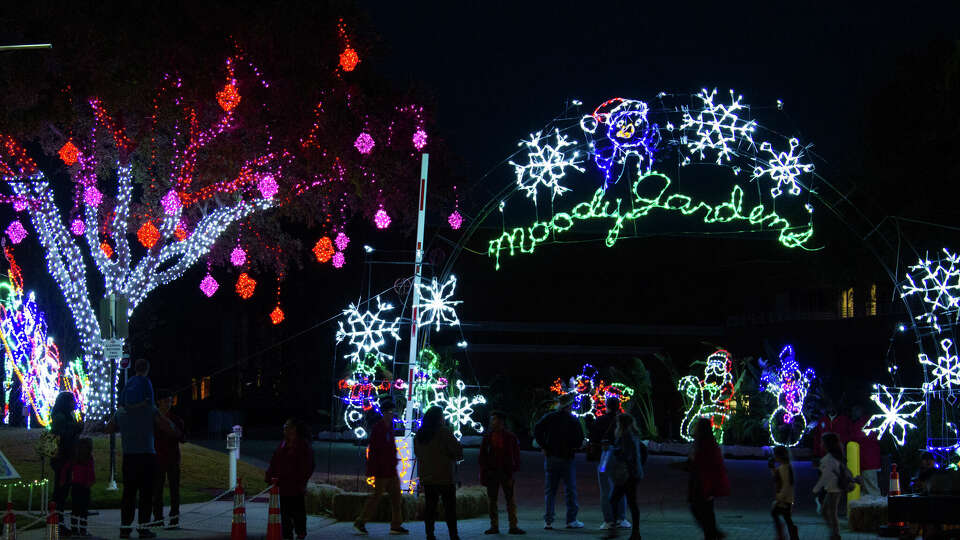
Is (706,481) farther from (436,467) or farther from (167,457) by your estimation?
(167,457)

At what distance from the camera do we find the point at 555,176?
55.5 ft

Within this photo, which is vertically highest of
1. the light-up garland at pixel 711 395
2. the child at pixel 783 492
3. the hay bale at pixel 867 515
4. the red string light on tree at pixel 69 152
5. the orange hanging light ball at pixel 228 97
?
the orange hanging light ball at pixel 228 97

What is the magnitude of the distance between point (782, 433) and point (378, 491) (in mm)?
16719

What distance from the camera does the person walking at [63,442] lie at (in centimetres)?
1216

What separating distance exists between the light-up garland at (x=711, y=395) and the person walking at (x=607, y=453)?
14395mm

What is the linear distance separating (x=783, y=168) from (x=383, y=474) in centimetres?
791

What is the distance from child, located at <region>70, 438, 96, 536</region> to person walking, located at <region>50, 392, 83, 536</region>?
0.28ft

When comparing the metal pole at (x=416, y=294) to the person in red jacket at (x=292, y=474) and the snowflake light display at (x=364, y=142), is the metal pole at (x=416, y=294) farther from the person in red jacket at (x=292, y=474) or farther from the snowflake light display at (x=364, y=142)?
the snowflake light display at (x=364, y=142)

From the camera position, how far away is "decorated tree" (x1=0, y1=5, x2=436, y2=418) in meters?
19.0

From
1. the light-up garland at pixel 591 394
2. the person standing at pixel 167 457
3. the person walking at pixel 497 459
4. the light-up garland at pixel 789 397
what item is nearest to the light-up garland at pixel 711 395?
the light-up garland at pixel 789 397

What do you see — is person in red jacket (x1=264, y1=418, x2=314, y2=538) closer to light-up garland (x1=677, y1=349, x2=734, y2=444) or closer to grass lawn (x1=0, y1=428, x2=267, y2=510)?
grass lawn (x1=0, y1=428, x2=267, y2=510)

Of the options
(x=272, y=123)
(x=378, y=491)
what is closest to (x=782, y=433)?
(x=272, y=123)

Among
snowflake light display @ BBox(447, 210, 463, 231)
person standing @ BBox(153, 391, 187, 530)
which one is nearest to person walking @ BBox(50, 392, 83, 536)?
person standing @ BBox(153, 391, 187, 530)

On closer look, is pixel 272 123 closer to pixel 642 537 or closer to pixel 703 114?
pixel 703 114
